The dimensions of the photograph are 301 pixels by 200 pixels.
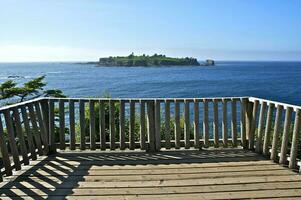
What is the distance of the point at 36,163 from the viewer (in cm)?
592

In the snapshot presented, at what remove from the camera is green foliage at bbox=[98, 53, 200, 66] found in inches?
6024

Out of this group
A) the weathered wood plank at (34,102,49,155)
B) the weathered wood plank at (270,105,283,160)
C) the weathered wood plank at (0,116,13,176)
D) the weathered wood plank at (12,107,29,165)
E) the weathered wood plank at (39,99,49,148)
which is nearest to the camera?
the weathered wood plank at (0,116,13,176)

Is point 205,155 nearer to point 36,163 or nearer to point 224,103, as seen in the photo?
point 224,103

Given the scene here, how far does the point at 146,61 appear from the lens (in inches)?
6004

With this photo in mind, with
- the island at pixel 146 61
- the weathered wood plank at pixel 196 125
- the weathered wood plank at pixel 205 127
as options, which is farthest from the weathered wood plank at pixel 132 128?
the island at pixel 146 61

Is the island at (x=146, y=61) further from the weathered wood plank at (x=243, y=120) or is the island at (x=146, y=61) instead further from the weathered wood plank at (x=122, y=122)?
the weathered wood plank at (x=122, y=122)

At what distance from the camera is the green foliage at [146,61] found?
153m

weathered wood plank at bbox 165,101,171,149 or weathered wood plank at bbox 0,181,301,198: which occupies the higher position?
weathered wood plank at bbox 165,101,171,149

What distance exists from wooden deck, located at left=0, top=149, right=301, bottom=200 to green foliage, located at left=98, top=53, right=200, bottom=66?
145 m

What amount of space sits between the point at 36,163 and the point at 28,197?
1.50 meters

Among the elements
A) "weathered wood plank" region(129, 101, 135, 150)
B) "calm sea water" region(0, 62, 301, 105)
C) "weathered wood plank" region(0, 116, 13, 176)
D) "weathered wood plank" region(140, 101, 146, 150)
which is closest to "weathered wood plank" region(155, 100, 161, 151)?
"weathered wood plank" region(140, 101, 146, 150)

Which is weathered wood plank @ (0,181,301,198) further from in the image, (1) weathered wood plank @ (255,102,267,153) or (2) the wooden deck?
(1) weathered wood plank @ (255,102,267,153)

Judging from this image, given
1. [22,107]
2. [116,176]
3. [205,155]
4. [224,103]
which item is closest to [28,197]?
[116,176]

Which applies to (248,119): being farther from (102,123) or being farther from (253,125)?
(102,123)
